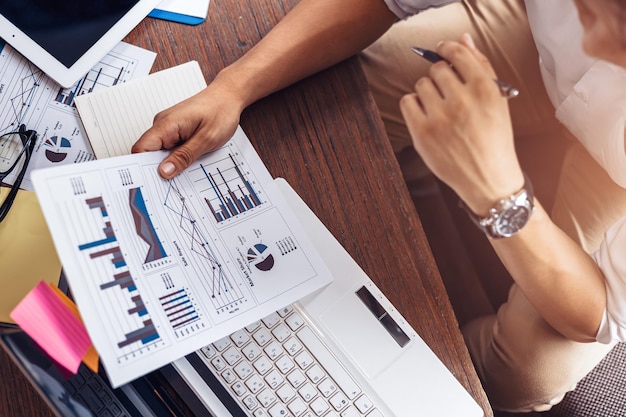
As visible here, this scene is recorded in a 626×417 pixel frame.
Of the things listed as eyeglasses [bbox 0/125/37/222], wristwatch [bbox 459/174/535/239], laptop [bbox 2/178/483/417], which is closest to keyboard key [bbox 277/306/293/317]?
laptop [bbox 2/178/483/417]

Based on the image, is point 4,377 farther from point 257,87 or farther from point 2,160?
point 257,87

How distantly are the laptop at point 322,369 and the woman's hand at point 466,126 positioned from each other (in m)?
0.18

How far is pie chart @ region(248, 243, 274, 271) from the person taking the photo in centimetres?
62

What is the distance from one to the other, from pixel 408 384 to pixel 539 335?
286mm

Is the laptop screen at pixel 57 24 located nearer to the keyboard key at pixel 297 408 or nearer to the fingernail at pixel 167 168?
the fingernail at pixel 167 168

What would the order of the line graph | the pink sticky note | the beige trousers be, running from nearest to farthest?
the pink sticky note, the line graph, the beige trousers

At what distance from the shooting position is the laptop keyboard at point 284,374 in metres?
0.61

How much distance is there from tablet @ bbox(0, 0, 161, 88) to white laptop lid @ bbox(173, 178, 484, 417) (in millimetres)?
387

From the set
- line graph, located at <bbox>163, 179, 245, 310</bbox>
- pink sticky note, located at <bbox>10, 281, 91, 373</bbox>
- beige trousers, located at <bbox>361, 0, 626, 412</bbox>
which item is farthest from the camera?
beige trousers, located at <bbox>361, 0, 626, 412</bbox>

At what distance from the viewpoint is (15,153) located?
2.16ft

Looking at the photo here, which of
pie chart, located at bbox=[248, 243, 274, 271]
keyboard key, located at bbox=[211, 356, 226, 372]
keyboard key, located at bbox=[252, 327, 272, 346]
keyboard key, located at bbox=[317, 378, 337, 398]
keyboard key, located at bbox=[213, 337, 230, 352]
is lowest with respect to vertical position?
keyboard key, located at bbox=[317, 378, 337, 398]

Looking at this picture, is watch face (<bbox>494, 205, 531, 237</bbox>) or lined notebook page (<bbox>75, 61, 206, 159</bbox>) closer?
watch face (<bbox>494, 205, 531, 237</bbox>)

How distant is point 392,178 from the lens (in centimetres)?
69

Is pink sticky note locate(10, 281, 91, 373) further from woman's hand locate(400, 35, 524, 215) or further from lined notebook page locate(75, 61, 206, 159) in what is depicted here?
woman's hand locate(400, 35, 524, 215)
